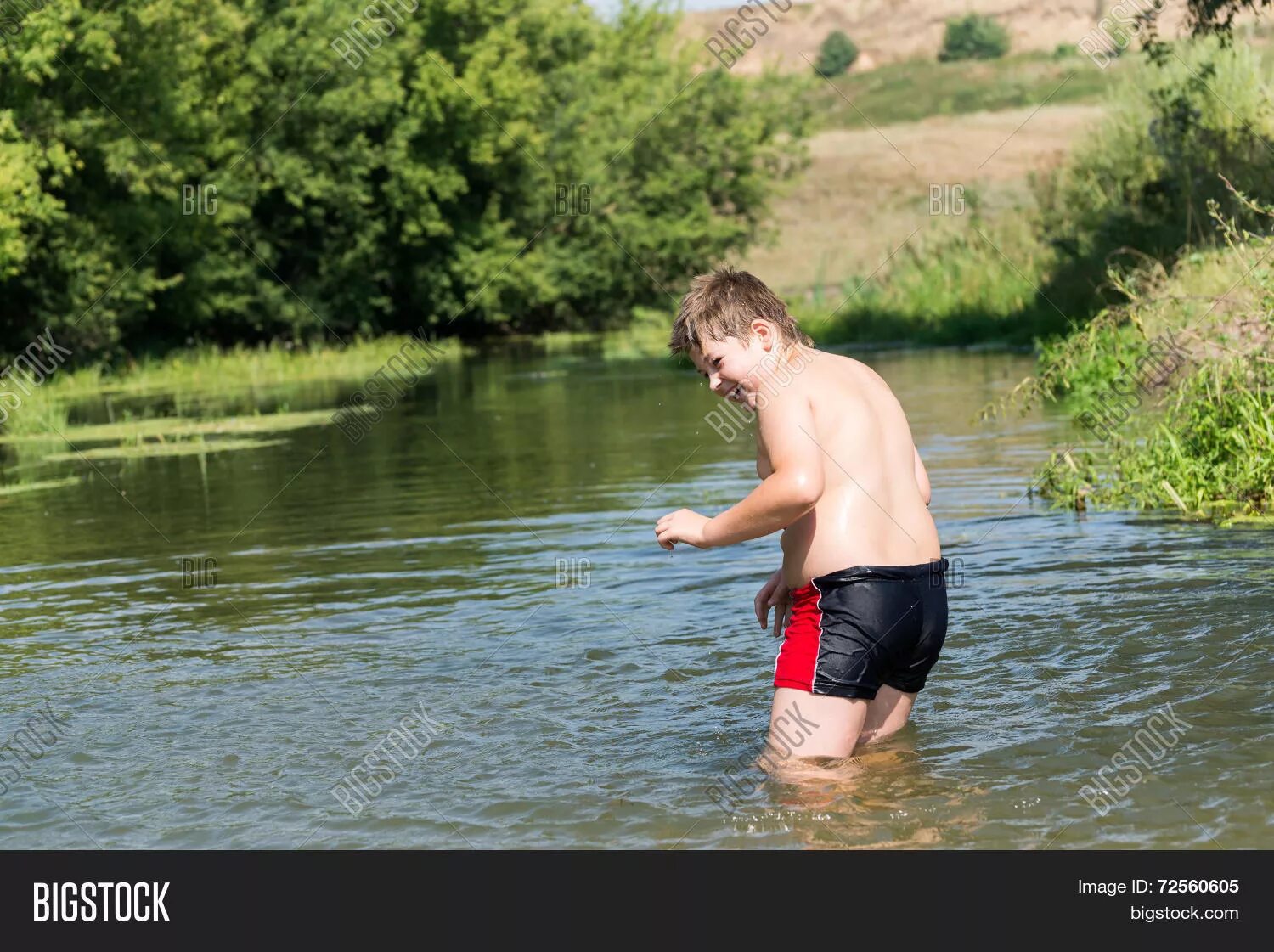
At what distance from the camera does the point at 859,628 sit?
217 inches

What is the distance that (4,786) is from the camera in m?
5.97

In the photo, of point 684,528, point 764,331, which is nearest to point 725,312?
point 764,331

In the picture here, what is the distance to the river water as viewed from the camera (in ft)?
17.6

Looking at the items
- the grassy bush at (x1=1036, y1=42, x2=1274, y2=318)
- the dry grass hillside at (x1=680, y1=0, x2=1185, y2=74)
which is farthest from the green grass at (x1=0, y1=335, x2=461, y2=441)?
the dry grass hillside at (x1=680, y1=0, x2=1185, y2=74)

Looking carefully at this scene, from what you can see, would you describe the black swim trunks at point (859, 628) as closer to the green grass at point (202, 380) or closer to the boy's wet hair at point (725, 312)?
the boy's wet hair at point (725, 312)

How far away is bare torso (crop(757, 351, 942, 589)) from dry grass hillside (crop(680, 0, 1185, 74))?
379 feet

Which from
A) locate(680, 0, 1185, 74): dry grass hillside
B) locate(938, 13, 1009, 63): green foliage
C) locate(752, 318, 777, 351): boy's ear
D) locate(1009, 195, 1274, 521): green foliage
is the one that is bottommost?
locate(1009, 195, 1274, 521): green foliage

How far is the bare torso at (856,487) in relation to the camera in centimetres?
555

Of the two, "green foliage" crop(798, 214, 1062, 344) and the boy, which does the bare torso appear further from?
"green foliage" crop(798, 214, 1062, 344)

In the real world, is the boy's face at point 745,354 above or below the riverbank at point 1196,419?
above

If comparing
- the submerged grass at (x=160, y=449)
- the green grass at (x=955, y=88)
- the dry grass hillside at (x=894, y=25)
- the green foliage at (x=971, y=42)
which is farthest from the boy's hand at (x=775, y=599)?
the dry grass hillside at (x=894, y=25)

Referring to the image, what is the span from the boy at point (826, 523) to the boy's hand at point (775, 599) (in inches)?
8.4

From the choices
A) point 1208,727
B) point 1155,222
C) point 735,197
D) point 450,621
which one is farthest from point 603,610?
point 735,197
